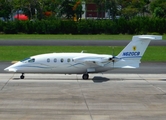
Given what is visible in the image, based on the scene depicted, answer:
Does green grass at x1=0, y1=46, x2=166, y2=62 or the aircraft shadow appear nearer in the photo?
the aircraft shadow

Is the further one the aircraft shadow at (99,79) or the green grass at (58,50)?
the green grass at (58,50)

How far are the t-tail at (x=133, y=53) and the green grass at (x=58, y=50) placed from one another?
38.3 ft

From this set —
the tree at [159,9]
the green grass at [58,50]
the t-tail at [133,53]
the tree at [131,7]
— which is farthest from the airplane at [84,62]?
the tree at [131,7]

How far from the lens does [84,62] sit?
107 feet

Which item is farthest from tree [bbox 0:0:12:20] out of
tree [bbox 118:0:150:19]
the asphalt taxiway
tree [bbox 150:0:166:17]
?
the asphalt taxiway

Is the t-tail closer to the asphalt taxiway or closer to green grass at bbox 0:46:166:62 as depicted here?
the asphalt taxiway

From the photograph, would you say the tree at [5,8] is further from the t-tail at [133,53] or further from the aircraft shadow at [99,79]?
the t-tail at [133,53]

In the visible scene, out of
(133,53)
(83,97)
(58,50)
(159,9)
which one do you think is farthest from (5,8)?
(83,97)

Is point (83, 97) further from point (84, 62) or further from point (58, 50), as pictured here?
point (58, 50)

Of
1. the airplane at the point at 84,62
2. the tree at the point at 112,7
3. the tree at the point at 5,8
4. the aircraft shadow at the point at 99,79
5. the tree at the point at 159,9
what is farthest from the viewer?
the tree at the point at 112,7

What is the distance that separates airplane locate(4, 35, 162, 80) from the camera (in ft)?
107

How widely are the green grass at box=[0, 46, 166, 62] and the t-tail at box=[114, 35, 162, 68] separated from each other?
11664 millimetres

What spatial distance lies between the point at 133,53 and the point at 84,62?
3601 mm

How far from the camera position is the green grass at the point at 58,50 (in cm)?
4646
